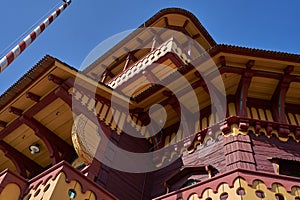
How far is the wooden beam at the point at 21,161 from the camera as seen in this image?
10611 millimetres

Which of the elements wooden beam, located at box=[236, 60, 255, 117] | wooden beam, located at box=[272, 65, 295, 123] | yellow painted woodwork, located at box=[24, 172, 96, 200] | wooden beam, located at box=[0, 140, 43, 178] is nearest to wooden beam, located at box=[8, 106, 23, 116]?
wooden beam, located at box=[0, 140, 43, 178]

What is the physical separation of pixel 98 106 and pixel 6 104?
2466 millimetres

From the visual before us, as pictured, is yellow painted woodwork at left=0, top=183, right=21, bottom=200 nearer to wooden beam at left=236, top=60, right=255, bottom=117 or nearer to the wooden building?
the wooden building

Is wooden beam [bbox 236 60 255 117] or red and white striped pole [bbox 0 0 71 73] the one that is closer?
red and white striped pole [bbox 0 0 71 73]

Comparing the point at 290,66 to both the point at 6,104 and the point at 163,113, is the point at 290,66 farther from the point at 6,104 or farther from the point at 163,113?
the point at 6,104

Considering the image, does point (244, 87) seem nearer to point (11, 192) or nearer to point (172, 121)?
point (172, 121)

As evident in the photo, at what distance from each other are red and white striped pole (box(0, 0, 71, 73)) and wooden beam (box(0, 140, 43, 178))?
328 centimetres

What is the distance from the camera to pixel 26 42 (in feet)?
29.9

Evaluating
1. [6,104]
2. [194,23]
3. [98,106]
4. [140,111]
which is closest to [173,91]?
[140,111]

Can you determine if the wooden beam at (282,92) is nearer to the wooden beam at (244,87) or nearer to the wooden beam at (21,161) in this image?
the wooden beam at (244,87)

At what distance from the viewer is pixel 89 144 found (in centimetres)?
852

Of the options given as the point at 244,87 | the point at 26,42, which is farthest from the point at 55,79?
the point at 244,87

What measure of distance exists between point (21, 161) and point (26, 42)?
383 centimetres

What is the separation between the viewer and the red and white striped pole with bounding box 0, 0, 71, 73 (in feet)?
26.0
